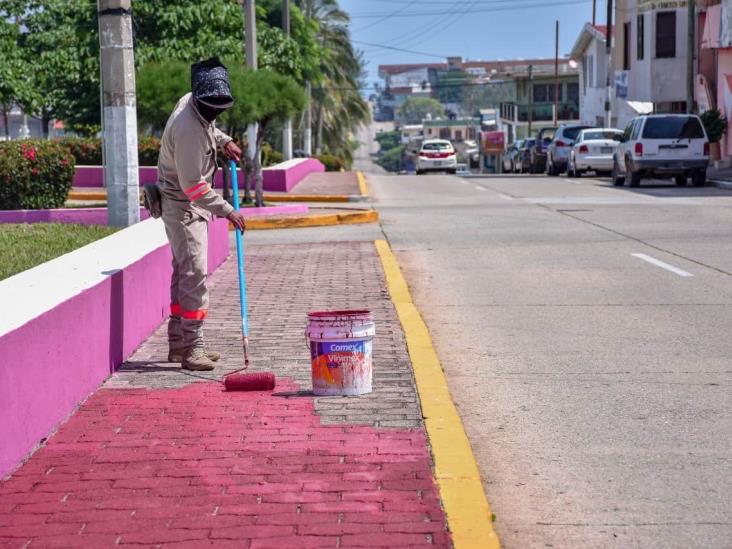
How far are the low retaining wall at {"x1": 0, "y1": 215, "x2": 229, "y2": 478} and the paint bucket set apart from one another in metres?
1.30

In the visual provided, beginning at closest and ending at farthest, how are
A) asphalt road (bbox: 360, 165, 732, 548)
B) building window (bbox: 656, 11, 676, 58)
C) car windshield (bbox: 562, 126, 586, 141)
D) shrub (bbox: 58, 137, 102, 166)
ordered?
asphalt road (bbox: 360, 165, 732, 548) → shrub (bbox: 58, 137, 102, 166) → car windshield (bbox: 562, 126, 586, 141) → building window (bbox: 656, 11, 676, 58)

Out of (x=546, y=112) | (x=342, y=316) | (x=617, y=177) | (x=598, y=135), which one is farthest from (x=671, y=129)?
(x=546, y=112)

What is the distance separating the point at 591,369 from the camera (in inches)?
330

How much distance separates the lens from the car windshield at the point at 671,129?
30.1 meters

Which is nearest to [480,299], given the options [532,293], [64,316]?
[532,293]

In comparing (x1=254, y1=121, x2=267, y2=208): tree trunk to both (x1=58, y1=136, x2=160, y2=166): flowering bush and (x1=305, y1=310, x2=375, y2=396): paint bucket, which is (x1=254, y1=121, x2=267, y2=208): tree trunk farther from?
(x1=305, y1=310, x2=375, y2=396): paint bucket

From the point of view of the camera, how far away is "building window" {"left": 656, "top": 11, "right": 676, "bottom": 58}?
50.4 meters

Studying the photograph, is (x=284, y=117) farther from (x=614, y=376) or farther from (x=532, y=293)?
(x=614, y=376)

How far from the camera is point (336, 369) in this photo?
7.24 m

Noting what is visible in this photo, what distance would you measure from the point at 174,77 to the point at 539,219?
6.71m

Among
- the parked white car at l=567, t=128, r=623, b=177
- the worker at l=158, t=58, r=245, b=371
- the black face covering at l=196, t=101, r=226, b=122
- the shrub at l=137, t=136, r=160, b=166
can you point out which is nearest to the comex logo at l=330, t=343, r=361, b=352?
the worker at l=158, t=58, r=245, b=371

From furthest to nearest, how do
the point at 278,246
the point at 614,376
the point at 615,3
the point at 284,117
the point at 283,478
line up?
1. the point at 615,3
2. the point at 284,117
3. the point at 278,246
4. the point at 614,376
5. the point at 283,478

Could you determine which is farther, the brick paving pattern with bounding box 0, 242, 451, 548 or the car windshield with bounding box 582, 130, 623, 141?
the car windshield with bounding box 582, 130, 623, 141

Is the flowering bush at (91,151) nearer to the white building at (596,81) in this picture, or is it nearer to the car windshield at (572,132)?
the car windshield at (572,132)
